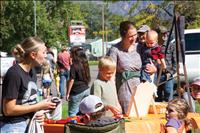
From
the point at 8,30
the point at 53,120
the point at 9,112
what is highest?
the point at 9,112

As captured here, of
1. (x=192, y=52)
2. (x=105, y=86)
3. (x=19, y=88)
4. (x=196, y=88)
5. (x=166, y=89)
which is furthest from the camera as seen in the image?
(x=192, y=52)

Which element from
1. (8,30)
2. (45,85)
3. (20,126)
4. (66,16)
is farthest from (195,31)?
(66,16)

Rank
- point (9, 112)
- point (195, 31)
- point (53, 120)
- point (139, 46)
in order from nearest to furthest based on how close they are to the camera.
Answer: point (9, 112)
point (53, 120)
point (139, 46)
point (195, 31)

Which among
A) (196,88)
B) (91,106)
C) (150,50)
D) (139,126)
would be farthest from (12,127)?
(150,50)

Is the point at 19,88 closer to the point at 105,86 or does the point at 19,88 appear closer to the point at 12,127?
the point at 12,127

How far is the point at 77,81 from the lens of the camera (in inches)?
411

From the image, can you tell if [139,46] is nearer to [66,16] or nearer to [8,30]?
[8,30]

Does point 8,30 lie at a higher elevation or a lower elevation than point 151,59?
lower

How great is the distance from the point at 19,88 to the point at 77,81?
5237 mm

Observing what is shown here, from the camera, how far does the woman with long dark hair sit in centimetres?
1007

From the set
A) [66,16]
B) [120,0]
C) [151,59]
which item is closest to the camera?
[151,59]

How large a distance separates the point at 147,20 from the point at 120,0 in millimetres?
3074

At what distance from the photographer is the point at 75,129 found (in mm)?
5438

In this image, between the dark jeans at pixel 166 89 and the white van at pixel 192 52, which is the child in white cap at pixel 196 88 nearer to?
the dark jeans at pixel 166 89
